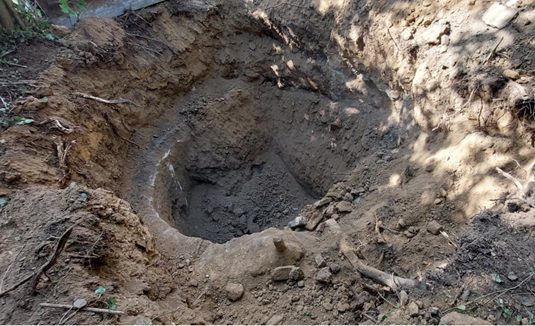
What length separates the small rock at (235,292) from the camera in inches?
131

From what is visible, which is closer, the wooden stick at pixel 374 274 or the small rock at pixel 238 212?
the wooden stick at pixel 374 274

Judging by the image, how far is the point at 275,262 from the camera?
345 cm

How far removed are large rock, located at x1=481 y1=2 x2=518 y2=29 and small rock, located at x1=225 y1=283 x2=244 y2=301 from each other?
13.7 feet

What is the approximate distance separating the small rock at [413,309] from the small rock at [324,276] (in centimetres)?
81

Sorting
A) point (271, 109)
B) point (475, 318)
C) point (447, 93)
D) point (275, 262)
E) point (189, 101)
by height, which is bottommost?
point (475, 318)

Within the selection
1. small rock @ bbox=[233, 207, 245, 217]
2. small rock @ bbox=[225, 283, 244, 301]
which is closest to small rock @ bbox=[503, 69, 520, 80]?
small rock @ bbox=[225, 283, 244, 301]

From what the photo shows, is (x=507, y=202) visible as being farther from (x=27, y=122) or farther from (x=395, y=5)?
(x=27, y=122)

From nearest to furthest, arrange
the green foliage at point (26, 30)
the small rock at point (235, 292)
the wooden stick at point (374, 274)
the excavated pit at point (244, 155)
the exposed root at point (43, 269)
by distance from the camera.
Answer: the exposed root at point (43, 269), the wooden stick at point (374, 274), the small rock at point (235, 292), the green foliage at point (26, 30), the excavated pit at point (244, 155)

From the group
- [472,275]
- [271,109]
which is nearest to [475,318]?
[472,275]

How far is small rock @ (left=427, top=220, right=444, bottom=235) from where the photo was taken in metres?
3.41

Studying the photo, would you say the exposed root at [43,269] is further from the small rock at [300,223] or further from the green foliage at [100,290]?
the small rock at [300,223]

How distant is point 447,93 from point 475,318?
2.71 m

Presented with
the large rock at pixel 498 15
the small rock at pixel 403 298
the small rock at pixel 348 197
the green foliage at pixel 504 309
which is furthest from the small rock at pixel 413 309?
the large rock at pixel 498 15

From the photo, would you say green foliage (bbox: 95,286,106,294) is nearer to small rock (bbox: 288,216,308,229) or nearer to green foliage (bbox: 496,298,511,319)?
small rock (bbox: 288,216,308,229)
